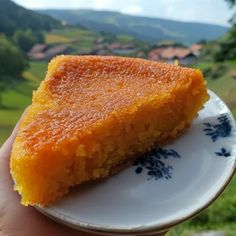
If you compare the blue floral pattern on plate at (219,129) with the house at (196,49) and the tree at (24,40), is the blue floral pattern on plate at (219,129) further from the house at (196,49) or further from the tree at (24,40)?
the tree at (24,40)

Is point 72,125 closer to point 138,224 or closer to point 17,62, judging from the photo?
point 138,224

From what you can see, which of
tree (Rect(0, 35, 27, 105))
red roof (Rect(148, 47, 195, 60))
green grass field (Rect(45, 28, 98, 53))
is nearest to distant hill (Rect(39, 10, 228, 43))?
green grass field (Rect(45, 28, 98, 53))

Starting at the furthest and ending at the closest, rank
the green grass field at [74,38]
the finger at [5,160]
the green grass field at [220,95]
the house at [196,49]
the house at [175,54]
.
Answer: the house at [196,49] < the green grass field at [74,38] < the house at [175,54] < the green grass field at [220,95] < the finger at [5,160]

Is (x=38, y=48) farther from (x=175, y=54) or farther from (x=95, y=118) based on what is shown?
(x=95, y=118)

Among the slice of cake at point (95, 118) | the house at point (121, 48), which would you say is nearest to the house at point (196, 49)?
the house at point (121, 48)

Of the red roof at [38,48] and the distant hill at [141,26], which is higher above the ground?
the red roof at [38,48]

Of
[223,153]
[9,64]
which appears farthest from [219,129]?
[9,64]

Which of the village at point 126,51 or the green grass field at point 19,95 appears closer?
the green grass field at point 19,95

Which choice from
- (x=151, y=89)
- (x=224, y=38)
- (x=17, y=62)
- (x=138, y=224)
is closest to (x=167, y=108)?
(x=151, y=89)

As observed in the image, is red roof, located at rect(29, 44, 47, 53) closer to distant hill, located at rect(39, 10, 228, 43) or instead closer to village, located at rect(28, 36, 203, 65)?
village, located at rect(28, 36, 203, 65)
